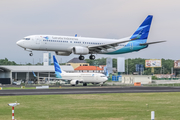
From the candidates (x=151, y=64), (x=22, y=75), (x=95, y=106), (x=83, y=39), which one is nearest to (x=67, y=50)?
(x=83, y=39)

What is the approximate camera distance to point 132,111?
113 feet

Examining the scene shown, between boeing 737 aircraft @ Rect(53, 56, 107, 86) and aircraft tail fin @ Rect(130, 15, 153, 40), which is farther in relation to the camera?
boeing 737 aircraft @ Rect(53, 56, 107, 86)

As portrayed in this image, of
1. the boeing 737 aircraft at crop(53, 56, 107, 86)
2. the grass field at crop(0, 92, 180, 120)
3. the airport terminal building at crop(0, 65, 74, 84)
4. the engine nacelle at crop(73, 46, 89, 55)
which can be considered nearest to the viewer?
the grass field at crop(0, 92, 180, 120)

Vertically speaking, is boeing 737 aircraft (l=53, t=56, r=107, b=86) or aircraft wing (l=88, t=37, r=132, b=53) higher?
aircraft wing (l=88, t=37, r=132, b=53)

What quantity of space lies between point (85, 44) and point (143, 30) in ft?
49.5

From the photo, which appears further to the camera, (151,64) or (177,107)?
(151,64)

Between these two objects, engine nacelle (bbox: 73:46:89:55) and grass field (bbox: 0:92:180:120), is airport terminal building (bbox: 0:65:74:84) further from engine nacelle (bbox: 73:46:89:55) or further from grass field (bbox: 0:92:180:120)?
grass field (bbox: 0:92:180:120)

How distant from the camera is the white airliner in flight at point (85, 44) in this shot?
5172 cm

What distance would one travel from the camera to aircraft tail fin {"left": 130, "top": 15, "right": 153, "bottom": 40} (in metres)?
63.6

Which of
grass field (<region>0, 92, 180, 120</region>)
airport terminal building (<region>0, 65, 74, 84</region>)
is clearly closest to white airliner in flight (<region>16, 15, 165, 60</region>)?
→ grass field (<region>0, 92, 180, 120</region>)

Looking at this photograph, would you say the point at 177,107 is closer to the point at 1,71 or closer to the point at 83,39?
the point at 83,39

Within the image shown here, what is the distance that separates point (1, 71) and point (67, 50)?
9395 cm

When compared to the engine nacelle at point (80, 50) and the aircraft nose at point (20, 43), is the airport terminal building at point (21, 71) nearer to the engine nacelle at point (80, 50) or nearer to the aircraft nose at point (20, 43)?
the aircraft nose at point (20, 43)

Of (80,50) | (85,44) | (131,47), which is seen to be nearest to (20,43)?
(80,50)
